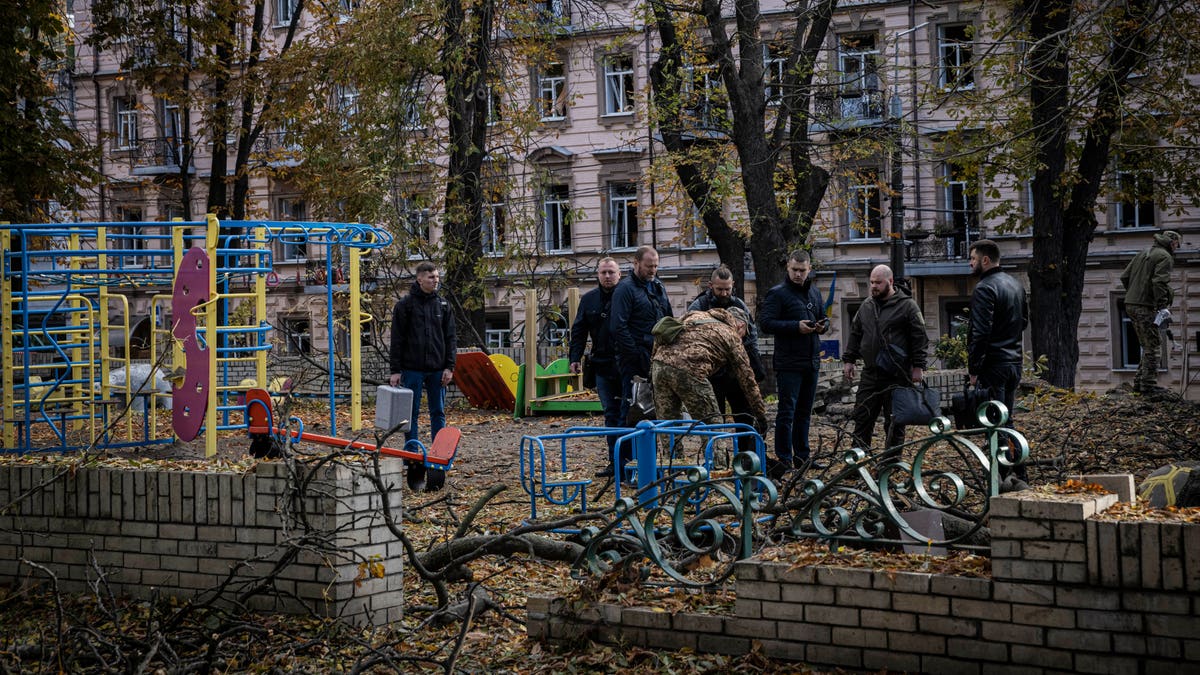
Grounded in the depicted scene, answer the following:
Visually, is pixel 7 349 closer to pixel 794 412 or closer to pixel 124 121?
pixel 794 412

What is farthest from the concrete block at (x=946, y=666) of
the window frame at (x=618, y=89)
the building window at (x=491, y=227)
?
the window frame at (x=618, y=89)

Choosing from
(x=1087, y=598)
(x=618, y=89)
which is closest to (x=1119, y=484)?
(x=1087, y=598)

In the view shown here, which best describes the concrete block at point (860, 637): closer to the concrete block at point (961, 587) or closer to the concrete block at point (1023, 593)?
the concrete block at point (961, 587)

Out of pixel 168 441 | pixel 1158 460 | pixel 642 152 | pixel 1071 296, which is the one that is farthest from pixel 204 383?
pixel 642 152

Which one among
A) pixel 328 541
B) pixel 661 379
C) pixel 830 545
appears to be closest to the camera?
pixel 830 545

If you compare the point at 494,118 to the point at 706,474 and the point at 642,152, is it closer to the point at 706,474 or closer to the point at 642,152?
the point at 642,152

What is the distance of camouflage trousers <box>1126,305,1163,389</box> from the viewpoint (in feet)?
53.3

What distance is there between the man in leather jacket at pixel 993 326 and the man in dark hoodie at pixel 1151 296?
7.61m

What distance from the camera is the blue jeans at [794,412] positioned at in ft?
33.9

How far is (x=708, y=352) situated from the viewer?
955 cm

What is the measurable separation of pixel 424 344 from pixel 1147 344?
9.98 m

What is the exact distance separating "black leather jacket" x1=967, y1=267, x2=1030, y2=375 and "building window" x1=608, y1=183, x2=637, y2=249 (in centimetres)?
2808

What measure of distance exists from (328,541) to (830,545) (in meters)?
2.29

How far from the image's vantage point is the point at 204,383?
10.2 metres
